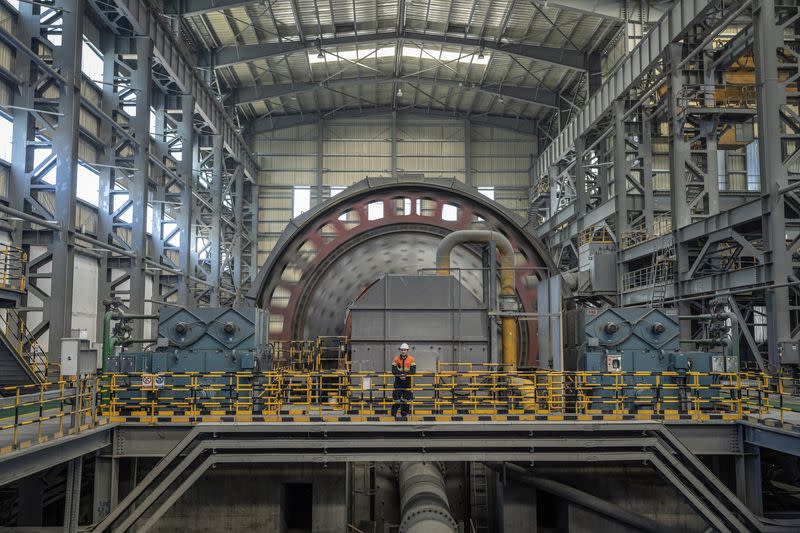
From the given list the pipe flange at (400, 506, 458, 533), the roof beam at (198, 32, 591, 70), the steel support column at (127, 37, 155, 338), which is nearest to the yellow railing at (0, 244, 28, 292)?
the steel support column at (127, 37, 155, 338)

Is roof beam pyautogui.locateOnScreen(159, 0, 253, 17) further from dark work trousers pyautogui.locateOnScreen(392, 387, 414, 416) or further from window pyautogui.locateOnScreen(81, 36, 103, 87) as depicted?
dark work trousers pyautogui.locateOnScreen(392, 387, 414, 416)

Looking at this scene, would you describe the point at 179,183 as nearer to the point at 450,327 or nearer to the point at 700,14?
the point at 450,327

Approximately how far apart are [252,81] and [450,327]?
3515 centimetres

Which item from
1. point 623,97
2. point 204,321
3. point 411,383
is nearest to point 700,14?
point 623,97

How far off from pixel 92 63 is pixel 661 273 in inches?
1028

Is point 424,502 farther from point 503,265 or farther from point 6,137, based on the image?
point 6,137

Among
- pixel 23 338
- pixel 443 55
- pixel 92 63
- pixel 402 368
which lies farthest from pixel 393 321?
pixel 443 55

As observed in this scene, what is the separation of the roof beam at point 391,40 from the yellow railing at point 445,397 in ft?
91.3

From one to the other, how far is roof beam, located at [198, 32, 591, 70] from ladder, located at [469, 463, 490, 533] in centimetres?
3031

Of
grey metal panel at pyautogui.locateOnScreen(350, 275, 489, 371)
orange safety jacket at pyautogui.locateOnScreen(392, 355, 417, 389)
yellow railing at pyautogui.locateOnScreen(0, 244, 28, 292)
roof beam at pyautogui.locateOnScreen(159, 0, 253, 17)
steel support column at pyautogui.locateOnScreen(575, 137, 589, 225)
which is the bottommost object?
orange safety jacket at pyautogui.locateOnScreen(392, 355, 417, 389)

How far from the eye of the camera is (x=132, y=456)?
13.6 meters

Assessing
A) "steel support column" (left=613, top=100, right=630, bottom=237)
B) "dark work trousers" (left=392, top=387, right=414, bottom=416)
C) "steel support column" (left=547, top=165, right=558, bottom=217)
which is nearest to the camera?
"dark work trousers" (left=392, top=387, right=414, bottom=416)

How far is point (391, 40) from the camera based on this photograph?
4078cm

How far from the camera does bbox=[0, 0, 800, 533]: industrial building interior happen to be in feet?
43.6
